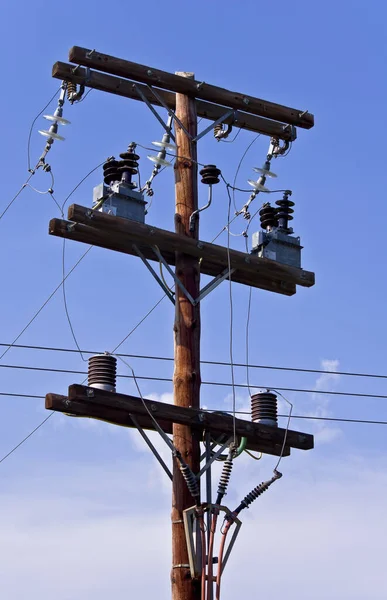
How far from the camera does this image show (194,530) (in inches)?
459

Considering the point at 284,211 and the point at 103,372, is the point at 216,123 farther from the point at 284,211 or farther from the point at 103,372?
the point at 103,372

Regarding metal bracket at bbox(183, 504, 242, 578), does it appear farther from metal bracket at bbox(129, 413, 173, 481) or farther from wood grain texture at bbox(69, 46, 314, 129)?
wood grain texture at bbox(69, 46, 314, 129)

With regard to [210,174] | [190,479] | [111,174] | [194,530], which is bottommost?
[194,530]

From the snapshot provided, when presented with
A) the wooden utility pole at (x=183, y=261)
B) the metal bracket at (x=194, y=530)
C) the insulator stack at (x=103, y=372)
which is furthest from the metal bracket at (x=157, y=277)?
the metal bracket at (x=194, y=530)

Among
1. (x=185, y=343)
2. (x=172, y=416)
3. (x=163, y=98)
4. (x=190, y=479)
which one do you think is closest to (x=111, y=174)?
(x=163, y=98)

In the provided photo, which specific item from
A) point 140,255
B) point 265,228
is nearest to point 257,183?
point 265,228

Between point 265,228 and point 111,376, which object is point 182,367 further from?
point 265,228

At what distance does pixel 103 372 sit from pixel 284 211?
3.21m

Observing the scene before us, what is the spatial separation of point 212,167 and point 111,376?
278cm

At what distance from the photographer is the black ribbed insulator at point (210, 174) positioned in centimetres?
1338

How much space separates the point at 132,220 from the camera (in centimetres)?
1256

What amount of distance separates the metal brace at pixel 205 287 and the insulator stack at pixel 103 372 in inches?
45.3

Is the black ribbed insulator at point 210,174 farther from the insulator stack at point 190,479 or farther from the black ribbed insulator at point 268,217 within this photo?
the insulator stack at point 190,479

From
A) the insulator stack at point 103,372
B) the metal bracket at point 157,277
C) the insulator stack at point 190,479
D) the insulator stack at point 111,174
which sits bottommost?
the insulator stack at point 190,479
